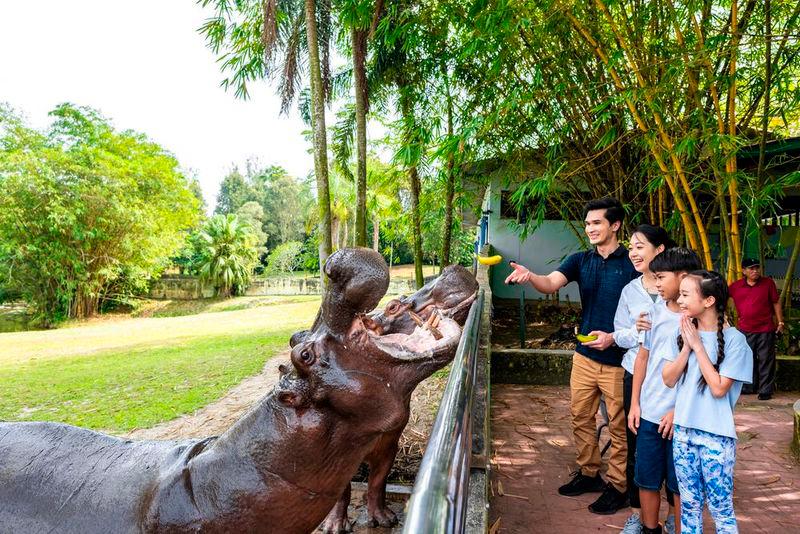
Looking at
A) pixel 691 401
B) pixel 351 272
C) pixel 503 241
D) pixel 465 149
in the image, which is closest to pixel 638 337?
pixel 691 401

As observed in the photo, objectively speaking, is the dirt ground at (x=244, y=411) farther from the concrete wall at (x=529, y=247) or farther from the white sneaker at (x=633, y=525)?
the concrete wall at (x=529, y=247)

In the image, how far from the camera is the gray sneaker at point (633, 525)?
2.50 metres

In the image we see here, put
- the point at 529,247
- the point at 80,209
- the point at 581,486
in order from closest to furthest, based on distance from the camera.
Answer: the point at 581,486 → the point at 529,247 → the point at 80,209

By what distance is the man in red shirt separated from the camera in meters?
5.13

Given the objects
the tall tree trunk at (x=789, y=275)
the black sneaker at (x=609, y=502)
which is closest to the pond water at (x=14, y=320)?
the black sneaker at (x=609, y=502)

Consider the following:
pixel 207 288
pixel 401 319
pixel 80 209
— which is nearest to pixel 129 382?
pixel 401 319

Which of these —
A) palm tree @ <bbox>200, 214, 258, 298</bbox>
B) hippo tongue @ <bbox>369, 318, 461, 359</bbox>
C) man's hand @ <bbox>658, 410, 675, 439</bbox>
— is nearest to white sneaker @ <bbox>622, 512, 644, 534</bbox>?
man's hand @ <bbox>658, 410, 675, 439</bbox>

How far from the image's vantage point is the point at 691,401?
2080 millimetres

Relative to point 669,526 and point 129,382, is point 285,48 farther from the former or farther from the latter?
point 669,526

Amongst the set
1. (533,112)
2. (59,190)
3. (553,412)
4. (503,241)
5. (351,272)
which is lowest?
(553,412)

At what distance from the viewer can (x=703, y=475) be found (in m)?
2.05

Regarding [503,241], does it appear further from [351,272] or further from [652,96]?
[351,272]

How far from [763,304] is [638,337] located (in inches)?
143

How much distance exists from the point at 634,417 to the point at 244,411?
10.8ft
